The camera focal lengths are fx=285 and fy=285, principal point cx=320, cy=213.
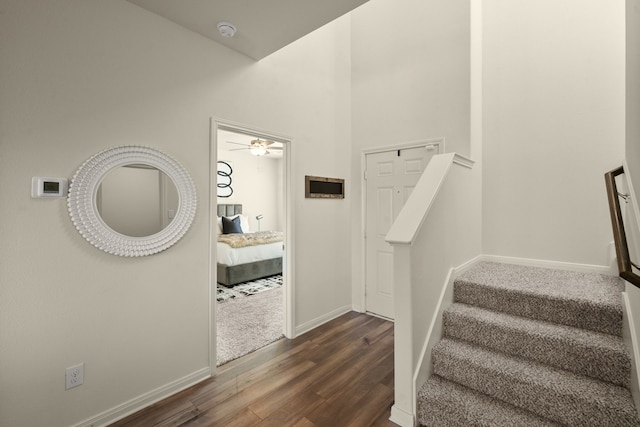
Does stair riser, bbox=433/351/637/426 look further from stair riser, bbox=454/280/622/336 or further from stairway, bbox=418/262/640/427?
stair riser, bbox=454/280/622/336

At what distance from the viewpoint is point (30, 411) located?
1.58 meters

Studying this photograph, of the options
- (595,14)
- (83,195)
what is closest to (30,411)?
(83,195)

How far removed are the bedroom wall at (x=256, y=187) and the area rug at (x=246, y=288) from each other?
256cm

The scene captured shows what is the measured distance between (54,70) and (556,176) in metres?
4.01

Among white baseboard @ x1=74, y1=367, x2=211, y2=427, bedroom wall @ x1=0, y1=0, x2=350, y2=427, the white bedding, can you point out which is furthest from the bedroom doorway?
white baseboard @ x1=74, y1=367, x2=211, y2=427

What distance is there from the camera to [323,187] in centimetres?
337

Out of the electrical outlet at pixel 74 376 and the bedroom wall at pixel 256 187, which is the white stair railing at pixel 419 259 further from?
the bedroom wall at pixel 256 187

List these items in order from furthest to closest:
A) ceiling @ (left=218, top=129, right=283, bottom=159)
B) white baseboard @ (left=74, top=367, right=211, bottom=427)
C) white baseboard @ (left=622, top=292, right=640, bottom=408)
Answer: ceiling @ (left=218, top=129, right=283, bottom=159) → white baseboard @ (left=74, top=367, right=211, bottom=427) → white baseboard @ (left=622, top=292, right=640, bottom=408)

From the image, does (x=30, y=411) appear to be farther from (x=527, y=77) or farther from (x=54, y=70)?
(x=527, y=77)

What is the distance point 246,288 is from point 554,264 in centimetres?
399

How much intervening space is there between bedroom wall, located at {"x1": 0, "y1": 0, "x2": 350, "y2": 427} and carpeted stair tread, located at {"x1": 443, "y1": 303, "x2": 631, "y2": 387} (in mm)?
2029

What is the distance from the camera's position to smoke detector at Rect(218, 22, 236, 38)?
6.83 ft

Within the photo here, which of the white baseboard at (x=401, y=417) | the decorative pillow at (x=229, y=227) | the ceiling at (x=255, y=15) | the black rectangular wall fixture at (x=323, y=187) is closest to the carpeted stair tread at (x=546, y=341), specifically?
the white baseboard at (x=401, y=417)

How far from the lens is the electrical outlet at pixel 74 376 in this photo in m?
1.70
